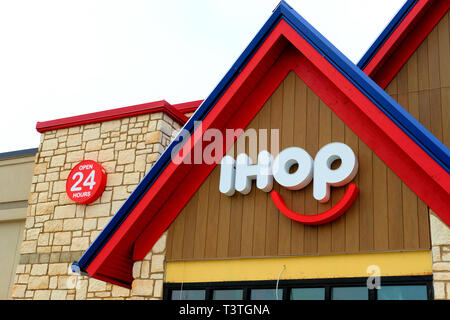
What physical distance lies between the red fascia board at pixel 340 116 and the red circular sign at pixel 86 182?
497 cm

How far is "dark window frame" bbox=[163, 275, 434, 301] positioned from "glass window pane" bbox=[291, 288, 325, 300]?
1.9 inches

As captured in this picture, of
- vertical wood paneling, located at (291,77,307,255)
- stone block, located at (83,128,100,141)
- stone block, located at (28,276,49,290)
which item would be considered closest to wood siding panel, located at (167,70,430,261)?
vertical wood paneling, located at (291,77,307,255)

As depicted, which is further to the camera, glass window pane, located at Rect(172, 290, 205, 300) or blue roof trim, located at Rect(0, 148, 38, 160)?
blue roof trim, located at Rect(0, 148, 38, 160)

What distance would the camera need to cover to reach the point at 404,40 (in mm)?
11219

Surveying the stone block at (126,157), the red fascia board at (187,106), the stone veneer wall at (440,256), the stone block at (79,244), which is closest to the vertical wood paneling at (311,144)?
the stone veneer wall at (440,256)

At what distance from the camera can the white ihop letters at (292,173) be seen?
8516 mm

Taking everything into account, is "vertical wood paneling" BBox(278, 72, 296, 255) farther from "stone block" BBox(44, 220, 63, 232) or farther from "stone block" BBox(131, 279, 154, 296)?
"stone block" BBox(44, 220, 63, 232)

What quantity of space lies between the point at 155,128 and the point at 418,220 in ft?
26.6

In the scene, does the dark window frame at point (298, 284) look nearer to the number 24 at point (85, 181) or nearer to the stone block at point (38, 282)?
the number 24 at point (85, 181)

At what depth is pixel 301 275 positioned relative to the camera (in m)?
8.50

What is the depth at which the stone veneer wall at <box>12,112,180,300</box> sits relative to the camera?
14258 mm

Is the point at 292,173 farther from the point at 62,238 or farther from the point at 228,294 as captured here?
the point at 62,238

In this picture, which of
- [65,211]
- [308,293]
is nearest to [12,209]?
[65,211]

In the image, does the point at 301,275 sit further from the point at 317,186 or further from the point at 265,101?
the point at 265,101
